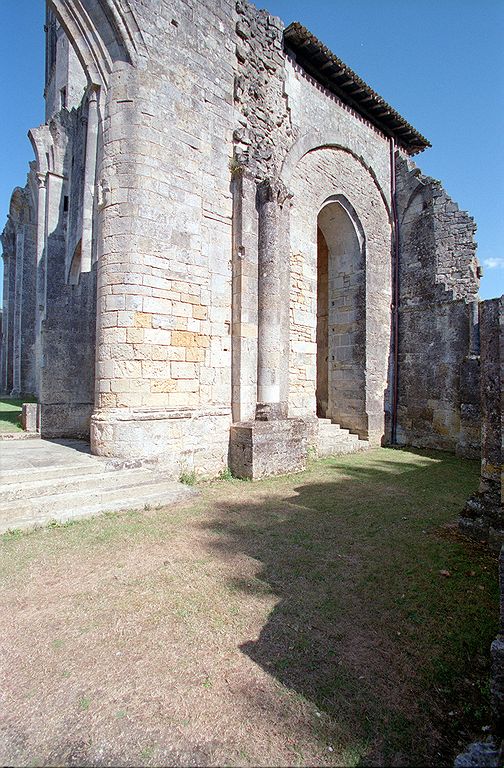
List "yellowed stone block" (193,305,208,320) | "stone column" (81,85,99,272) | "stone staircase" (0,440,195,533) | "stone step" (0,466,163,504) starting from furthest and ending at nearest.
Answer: "stone column" (81,85,99,272), "yellowed stone block" (193,305,208,320), "stone step" (0,466,163,504), "stone staircase" (0,440,195,533)

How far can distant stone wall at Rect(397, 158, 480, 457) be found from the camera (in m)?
9.23

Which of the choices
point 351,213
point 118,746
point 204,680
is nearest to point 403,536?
point 204,680

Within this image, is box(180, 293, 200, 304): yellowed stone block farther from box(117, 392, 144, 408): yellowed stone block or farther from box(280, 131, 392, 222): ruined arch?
box(280, 131, 392, 222): ruined arch

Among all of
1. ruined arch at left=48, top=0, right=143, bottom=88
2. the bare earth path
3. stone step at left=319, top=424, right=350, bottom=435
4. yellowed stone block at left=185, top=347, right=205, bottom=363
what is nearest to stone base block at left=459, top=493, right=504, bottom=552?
the bare earth path

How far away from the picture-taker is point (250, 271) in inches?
261

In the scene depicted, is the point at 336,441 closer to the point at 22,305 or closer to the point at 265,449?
the point at 265,449

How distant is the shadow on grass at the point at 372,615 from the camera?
1.64 metres

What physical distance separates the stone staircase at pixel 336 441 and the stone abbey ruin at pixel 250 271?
72 millimetres

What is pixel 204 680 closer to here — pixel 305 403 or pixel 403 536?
pixel 403 536

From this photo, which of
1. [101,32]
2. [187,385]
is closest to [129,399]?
[187,385]

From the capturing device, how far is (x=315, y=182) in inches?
350

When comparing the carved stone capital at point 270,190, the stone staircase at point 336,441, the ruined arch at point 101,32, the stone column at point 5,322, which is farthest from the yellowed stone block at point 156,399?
the stone column at point 5,322

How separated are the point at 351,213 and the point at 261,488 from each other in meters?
7.65

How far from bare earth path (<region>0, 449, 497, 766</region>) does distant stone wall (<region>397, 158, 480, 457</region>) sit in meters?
6.18
